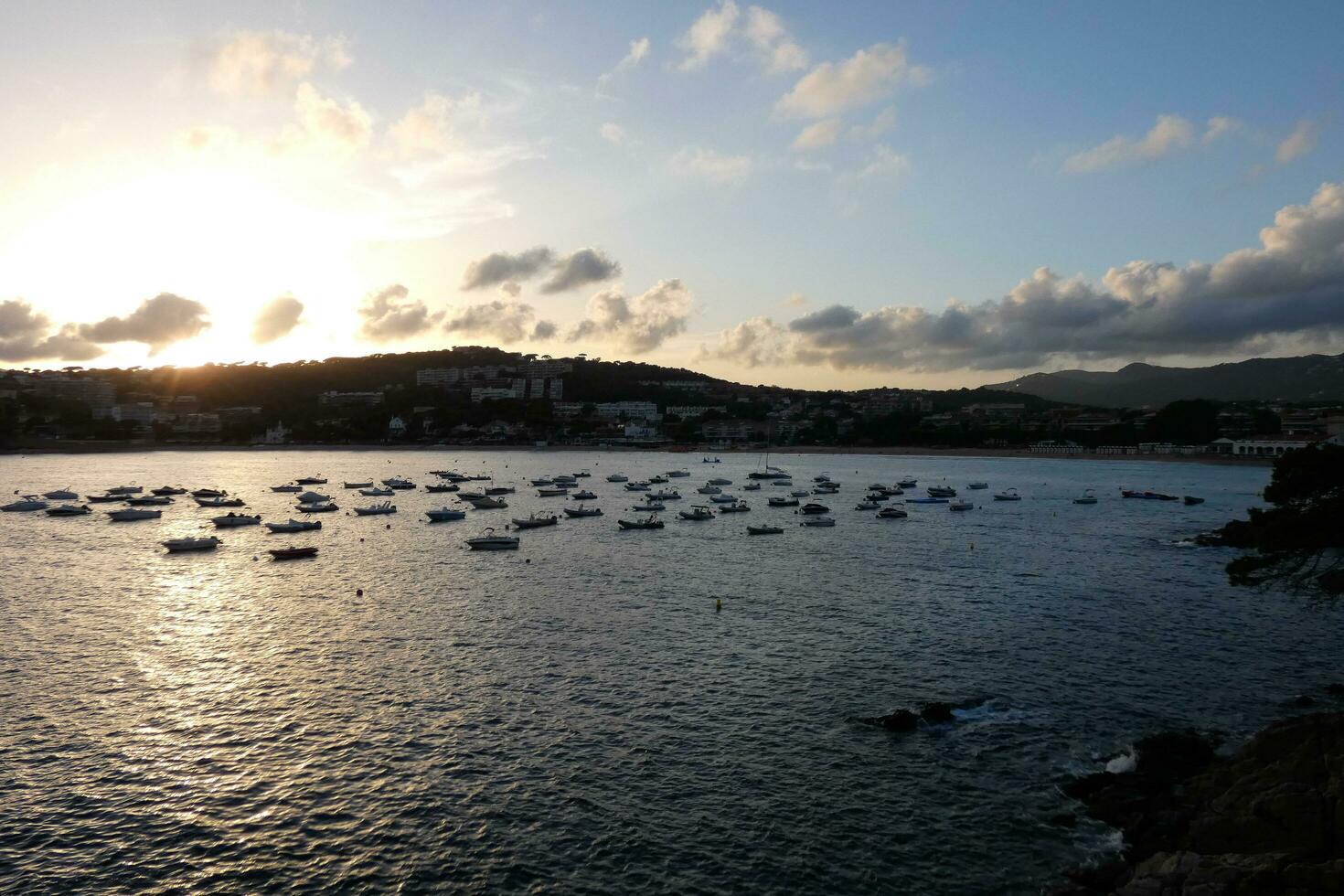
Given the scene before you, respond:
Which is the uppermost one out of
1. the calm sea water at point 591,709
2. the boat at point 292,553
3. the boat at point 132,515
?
the boat at point 132,515

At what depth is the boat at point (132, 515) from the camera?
79.9 meters

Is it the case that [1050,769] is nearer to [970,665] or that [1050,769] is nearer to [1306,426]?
[970,665]

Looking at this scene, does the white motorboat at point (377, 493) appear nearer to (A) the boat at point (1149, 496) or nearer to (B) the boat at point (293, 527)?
(B) the boat at point (293, 527)

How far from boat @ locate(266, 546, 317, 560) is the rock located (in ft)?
160

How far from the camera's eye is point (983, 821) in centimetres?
1978

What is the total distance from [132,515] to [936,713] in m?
83.8

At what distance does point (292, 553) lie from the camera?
5919 cm

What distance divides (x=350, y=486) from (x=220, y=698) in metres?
90.0

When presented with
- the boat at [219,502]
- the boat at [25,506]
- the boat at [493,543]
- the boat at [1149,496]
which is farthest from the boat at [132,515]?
the boat at [1149,496]

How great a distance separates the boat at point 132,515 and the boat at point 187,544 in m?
21.4

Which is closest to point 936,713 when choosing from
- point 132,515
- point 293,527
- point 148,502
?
point 293,527

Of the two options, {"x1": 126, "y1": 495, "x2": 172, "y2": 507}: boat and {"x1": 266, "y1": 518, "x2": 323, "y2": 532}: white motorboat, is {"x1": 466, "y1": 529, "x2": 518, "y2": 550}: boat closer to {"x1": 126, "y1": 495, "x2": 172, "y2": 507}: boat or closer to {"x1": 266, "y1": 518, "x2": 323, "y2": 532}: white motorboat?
{"x1": 266, "y1": 518, "x2": 323, "y2": 532}: white motorboat

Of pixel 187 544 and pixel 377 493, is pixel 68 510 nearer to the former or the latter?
pixel 187 544

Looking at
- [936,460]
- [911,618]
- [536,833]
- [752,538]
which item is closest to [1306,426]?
[936,460]
